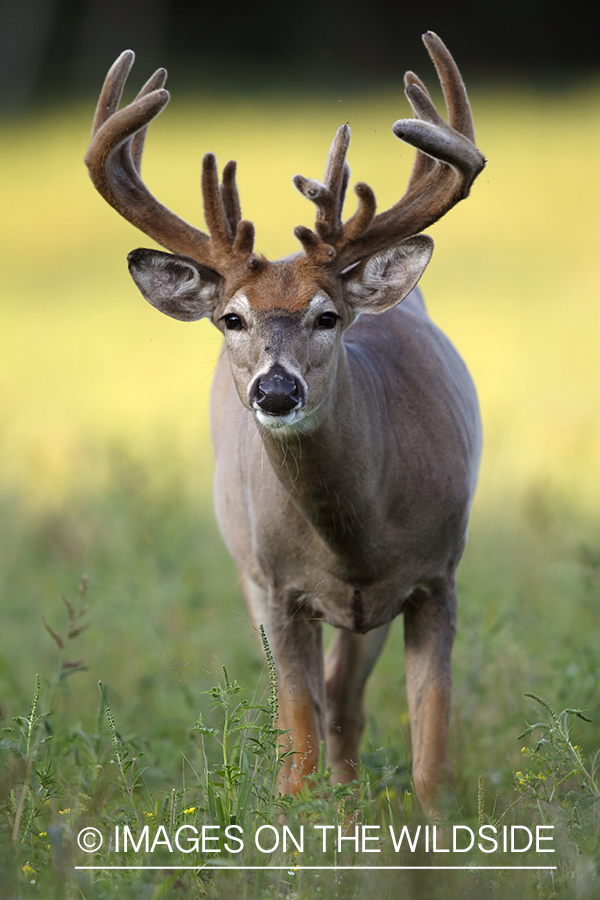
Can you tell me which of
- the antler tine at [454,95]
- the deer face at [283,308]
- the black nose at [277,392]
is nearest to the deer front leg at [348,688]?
the deer face at [283,308]

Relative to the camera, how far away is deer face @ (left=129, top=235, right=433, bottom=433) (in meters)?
4.03

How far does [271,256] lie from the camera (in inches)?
601

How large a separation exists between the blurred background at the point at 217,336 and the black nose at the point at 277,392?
70 cm

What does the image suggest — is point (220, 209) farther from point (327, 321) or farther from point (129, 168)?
point (327, 321)

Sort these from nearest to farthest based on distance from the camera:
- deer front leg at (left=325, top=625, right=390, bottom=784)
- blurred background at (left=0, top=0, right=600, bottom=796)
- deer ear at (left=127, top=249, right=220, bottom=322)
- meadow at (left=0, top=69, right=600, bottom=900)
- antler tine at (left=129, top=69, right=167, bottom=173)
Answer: meadow at (left=0, top=69, right=600, bottom=900) < deer ear at (left=127, top=249, right=220, bottom=322) < antler tine at (left=129, top=69, right=167, bottom=173) < deer front leg at (left=325, top=625, right=390, bottom=784) < blurred background at (left=0, top=0, right=600, bottom=796)

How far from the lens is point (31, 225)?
21391 mm

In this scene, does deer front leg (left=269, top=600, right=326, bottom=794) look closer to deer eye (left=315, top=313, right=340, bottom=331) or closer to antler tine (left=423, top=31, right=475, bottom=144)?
deer eye (left=315, top=313, right=340, bottom=331)

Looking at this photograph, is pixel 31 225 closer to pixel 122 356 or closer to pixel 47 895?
pixel 122 356

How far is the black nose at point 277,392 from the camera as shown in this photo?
3939mm

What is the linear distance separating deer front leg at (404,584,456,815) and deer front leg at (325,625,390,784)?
27.7 inches

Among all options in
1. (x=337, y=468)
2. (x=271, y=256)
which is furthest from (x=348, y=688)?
(x=271, y=256)

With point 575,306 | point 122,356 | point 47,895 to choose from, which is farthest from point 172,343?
point 47,895

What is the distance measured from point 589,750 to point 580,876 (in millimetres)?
1655

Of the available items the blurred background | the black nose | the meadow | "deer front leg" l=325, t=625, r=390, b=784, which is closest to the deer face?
the black nose
